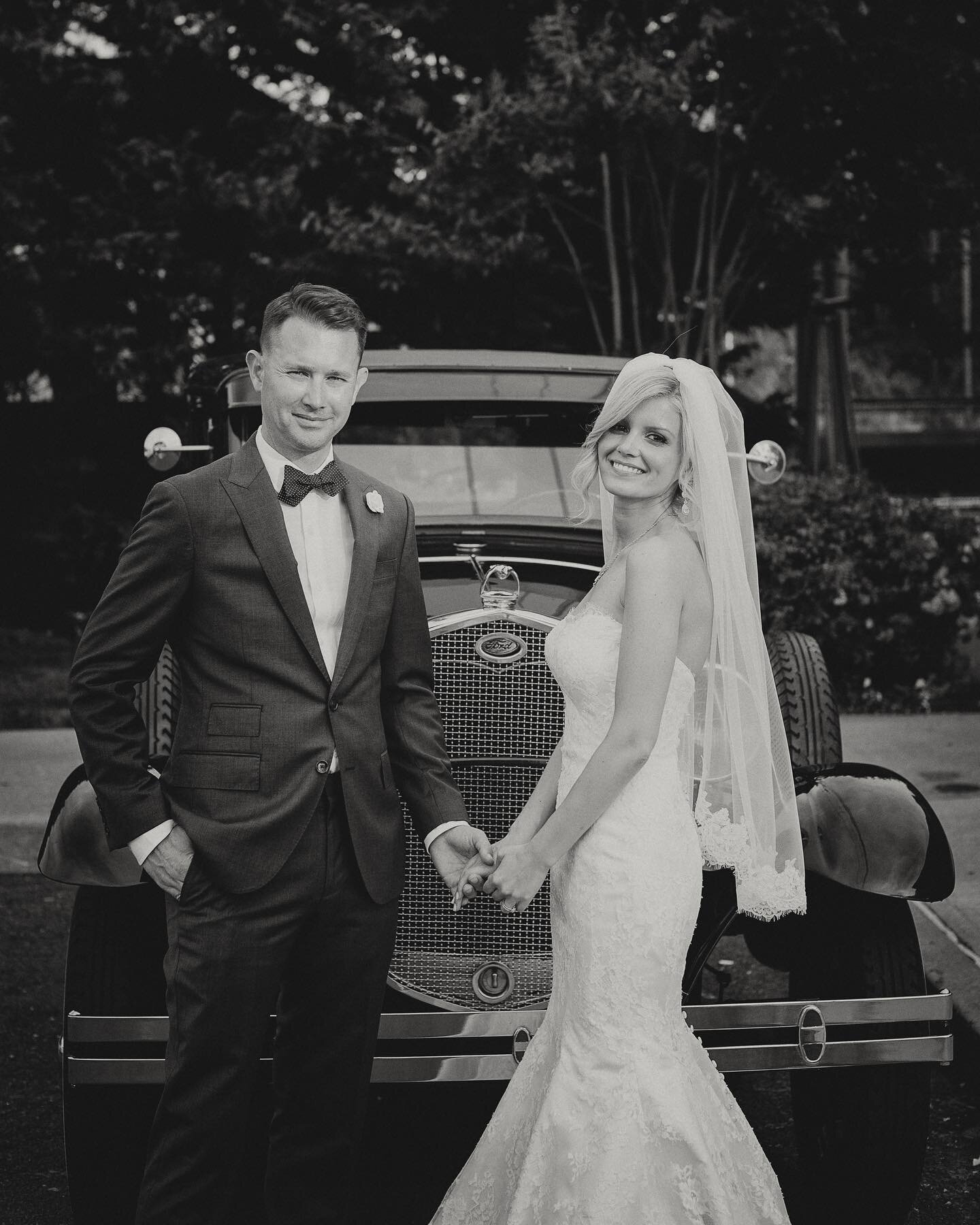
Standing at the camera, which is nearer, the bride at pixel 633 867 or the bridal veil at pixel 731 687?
the bride at pixel 633 867

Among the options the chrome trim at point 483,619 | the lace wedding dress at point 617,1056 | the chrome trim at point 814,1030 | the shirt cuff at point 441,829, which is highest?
the chrome trim at point 483,619

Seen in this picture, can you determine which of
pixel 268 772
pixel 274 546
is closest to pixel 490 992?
pixel 268 772

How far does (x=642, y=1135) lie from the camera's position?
2.54 metres

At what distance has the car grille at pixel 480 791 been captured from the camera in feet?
11.2

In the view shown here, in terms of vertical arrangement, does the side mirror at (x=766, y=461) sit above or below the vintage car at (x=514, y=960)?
above

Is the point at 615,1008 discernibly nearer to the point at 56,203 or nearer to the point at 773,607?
the point at 773,607

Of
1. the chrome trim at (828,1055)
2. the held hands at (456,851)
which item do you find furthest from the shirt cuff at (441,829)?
the chrome trim at (828,1055)

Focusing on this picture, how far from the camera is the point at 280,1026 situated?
9.05 ft

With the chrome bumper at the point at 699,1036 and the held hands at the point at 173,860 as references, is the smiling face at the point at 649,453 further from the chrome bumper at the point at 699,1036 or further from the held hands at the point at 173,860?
the chrome bumper at the point at 699,1036

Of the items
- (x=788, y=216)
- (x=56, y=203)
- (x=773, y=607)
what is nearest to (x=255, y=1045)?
(x=773, y=607)

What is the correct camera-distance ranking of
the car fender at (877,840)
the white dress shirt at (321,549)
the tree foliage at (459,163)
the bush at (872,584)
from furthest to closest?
1. the tree foliage at (459,163)
2. the bush at (872,584)
3. the car fender at (877,840)
4. the white dress shirt at (321,549)

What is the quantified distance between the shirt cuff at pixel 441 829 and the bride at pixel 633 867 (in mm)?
115

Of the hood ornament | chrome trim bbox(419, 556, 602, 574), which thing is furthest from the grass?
the hood ornament

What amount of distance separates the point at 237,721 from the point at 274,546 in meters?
0.33
